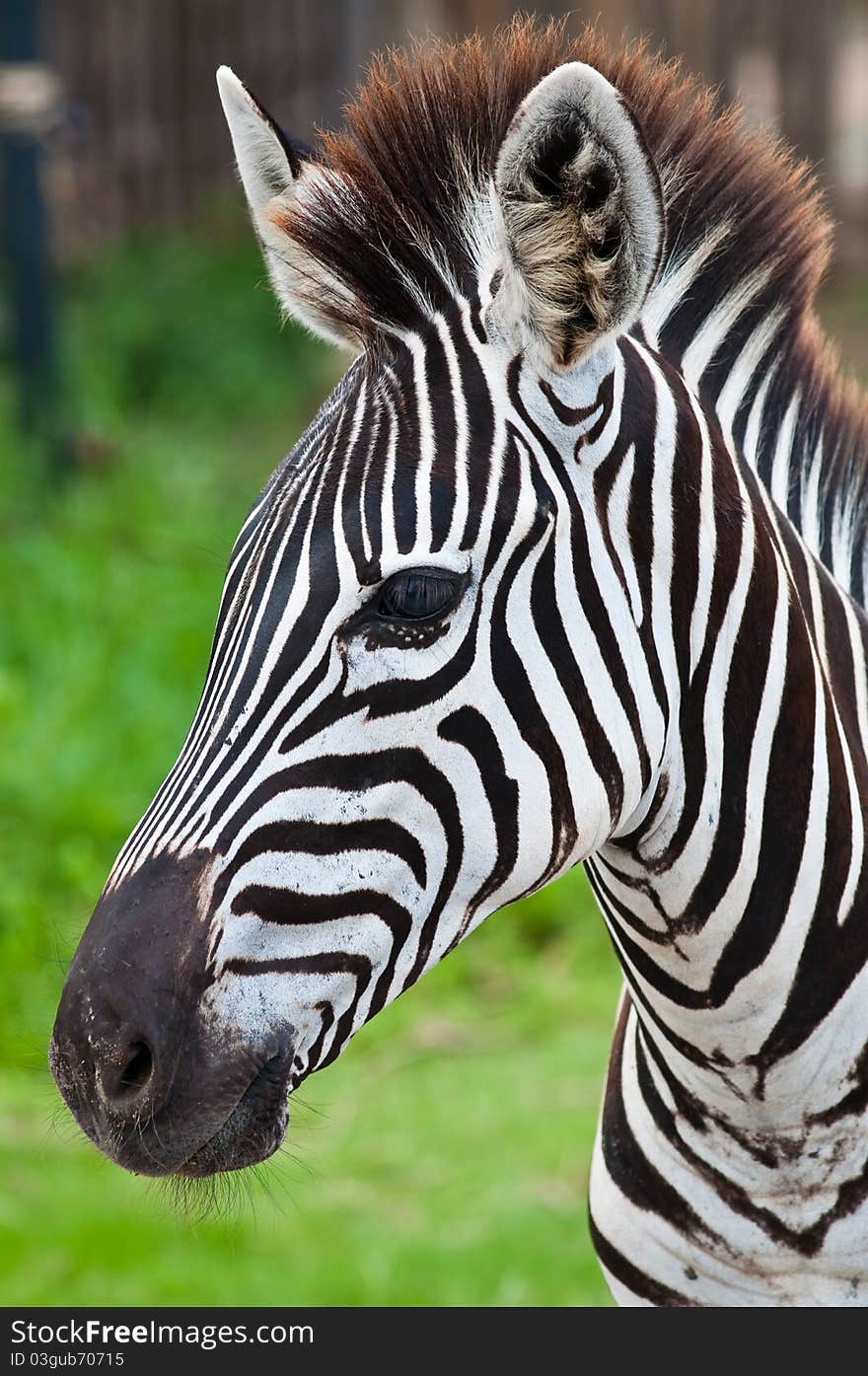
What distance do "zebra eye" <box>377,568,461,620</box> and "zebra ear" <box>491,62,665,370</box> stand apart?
341 millimetres

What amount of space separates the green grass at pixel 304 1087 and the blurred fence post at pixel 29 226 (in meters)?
0.25

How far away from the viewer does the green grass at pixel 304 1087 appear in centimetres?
464

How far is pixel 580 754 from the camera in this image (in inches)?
78.6

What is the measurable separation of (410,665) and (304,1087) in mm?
4062

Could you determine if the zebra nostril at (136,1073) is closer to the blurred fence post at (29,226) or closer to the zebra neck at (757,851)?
the zebra neck at (757,851)

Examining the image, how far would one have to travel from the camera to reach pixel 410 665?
1900mm

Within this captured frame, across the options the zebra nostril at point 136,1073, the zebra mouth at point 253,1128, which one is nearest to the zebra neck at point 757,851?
the zebra mouth at point 253,1128

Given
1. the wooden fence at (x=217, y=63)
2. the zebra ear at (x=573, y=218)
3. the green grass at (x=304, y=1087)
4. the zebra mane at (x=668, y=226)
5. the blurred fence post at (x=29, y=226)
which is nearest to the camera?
the zebra ear at (x=573, y=218)

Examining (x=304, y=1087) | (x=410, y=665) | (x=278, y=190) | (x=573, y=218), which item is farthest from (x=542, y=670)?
(x=304, y=1087)

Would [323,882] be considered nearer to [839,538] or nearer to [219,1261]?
[839,538]

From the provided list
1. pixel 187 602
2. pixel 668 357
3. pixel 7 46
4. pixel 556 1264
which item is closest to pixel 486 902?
pixel 668 357

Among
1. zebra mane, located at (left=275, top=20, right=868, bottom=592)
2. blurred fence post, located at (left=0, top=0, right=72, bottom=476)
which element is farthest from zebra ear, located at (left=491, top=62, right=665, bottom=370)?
blurred fence post, located at (left=0, top=0, right=72, bottom=476)

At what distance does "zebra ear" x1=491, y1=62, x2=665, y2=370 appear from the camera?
1.83 m

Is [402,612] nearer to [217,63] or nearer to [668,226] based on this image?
[668,226]
